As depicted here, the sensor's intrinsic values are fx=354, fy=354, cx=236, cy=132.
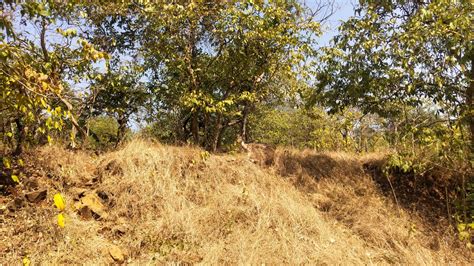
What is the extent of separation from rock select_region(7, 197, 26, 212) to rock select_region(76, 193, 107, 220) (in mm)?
681

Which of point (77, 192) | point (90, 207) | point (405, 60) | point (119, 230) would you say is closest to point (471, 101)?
point (405, 60)

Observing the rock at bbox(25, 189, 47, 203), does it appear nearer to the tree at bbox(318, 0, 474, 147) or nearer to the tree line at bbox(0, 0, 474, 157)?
the tree line at bbox(0, 0, 474, 157)

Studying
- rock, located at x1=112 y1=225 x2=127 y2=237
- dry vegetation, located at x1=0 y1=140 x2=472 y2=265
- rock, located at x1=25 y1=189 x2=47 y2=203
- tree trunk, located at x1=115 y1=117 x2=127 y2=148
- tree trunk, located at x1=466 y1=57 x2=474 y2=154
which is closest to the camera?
dry vegetation, located at x1=0 y1=140 x2=472 y2=265

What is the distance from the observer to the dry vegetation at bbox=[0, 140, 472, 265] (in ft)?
14.1

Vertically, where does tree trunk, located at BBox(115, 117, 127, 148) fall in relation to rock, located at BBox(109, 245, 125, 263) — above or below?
above

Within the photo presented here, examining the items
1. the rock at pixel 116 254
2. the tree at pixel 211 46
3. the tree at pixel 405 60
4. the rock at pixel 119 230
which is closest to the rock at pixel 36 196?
the rock at pixel 119 230

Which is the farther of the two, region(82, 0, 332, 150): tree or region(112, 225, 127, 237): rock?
region(82, 0, 332, 150): tree

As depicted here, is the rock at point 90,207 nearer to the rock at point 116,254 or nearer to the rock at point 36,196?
the rock at point 36,196

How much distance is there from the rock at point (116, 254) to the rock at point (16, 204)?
5.00 ft

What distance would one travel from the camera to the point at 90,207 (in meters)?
4.91

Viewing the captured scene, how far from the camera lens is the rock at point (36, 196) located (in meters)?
4.77

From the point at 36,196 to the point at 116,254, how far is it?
5.13ft

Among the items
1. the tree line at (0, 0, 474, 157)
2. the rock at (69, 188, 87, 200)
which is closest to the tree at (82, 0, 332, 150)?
the tree line at (0, 0, 474, 157)

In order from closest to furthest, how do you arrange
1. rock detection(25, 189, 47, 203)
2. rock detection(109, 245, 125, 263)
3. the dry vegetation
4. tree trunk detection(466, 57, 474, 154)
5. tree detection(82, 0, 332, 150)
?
1. rock detection(109, 245, 125, 263)
2. the dry vegetation
3. rock detection(25, 189, 47, 203)
4. tree trunk detection(466, 57, 474, 154)
5. tree detection(82, 0, 332, 150)
